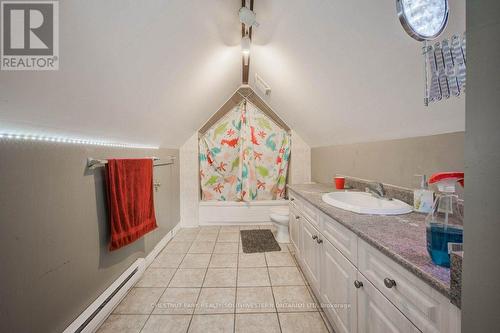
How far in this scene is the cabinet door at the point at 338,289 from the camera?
3.31ft

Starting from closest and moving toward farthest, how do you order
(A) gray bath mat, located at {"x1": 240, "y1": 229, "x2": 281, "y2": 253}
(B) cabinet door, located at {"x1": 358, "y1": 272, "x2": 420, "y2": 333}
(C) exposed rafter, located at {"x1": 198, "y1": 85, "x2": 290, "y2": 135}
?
(B) cabinet door, located at {"x1": 358, "y1": 272, "x2": 420, "y2": 333} < (A) gray bath mat, located at {"x1": 240, "y1": 229, "x2": 281, "y2": 253} < (C) exposed rafter, located at {"x1": 198, "y1": 85, "x2": 290, "y2": 135}

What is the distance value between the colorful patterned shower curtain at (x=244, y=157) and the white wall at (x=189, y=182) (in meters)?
0.11

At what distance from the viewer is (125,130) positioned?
5.18 ft

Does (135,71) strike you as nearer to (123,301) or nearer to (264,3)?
(264,3)

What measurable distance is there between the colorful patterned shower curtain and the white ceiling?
3.86 ft

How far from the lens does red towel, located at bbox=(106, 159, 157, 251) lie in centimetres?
146

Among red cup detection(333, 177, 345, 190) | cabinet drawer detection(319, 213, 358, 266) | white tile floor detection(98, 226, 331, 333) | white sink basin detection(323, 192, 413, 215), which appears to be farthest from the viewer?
red cup detection(333, 177, 345, 190)

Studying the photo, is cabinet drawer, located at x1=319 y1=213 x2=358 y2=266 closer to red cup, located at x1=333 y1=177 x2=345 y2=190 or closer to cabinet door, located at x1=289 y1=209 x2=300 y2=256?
cabinet door, located at x1=289 y1=209 x2=300 y2=256

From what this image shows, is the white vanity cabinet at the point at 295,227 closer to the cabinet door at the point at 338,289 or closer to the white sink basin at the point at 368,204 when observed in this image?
the white sink basin at the point at 368,204

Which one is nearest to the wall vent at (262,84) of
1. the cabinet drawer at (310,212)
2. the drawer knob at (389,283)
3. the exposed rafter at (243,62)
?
the exposed rafter at (243,62)

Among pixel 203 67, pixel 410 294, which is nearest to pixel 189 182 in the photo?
pixel 203 67

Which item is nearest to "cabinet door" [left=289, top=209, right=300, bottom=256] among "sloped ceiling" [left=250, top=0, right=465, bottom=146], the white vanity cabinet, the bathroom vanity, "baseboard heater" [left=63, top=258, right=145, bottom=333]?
the white vanity cabinet

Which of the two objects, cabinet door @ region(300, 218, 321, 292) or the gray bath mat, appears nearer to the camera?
cabinet door @ region(300, 218, 321, 292)

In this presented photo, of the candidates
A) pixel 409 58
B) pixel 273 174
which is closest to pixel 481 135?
pixel 409 58
